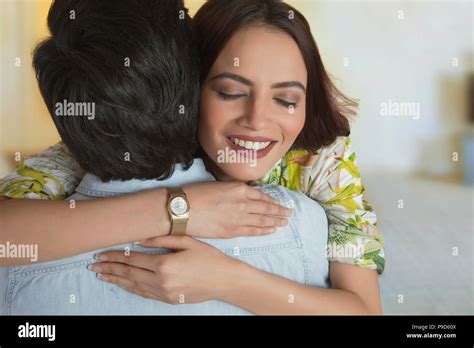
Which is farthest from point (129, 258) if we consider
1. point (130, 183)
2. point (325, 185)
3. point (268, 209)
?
point (325, 185)

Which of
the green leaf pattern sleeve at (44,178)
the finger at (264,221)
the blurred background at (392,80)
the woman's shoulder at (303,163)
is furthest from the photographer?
the blurred background at (392,80)

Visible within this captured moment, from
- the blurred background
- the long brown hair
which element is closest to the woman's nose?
the long brown hair

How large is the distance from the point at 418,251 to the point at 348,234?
0.47 meters

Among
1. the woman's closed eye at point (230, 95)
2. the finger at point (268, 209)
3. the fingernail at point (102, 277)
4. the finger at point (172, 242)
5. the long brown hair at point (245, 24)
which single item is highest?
the long brown hair at point (245, 24)

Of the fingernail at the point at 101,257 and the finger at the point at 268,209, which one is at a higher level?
the finger at the point at 268,209

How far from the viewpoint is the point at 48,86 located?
96 cm

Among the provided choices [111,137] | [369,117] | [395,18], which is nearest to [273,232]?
[111,137]

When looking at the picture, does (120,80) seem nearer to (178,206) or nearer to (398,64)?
(178,206)

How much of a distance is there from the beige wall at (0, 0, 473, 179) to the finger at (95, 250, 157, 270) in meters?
1.82

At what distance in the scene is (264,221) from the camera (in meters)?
1.02

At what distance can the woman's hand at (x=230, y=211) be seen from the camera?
3.26 feet

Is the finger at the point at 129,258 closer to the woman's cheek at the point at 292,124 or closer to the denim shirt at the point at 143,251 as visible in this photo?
the denim shirt at the point at 143,251

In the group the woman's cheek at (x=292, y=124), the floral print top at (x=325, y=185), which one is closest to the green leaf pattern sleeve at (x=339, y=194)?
the floral print top at (x=325, y=185)
